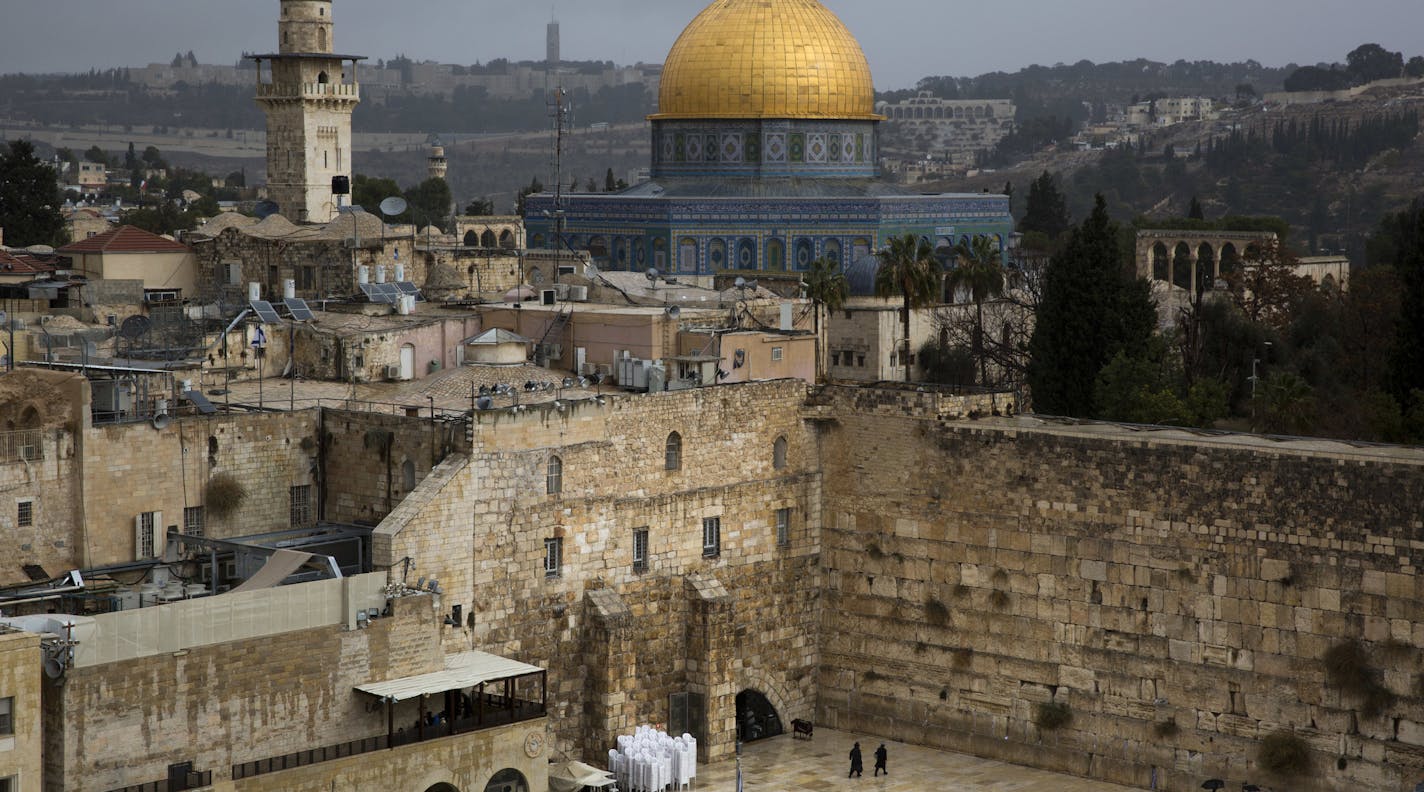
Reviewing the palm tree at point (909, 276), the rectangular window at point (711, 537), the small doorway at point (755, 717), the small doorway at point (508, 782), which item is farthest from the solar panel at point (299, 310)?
the palm tree at point (909, 276)

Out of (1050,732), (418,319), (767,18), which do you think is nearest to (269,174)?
(767,18)

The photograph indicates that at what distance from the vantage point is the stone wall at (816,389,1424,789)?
24.4 m

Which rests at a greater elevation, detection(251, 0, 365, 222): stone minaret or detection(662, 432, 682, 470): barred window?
detection(251, 0, 365, 222): stone minaret

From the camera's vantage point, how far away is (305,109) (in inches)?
1898

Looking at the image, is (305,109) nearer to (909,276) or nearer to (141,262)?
(141,262)

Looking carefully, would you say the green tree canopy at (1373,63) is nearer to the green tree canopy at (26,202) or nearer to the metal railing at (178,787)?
the green tree canopy at (26,202)

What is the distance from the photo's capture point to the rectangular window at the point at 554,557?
26.0 meters

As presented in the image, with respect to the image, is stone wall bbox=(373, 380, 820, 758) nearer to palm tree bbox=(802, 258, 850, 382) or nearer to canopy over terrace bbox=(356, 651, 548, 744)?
canopy over terrace bbox=(356, 651, 548, 744)

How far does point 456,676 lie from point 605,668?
116 inches

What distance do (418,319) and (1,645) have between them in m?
12.5

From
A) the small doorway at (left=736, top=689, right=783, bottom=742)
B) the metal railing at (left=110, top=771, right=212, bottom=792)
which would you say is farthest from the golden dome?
the metal railing at (left=110, top=771, right=212, bottom=792)

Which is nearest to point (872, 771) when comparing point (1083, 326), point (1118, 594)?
point (1118, 594)

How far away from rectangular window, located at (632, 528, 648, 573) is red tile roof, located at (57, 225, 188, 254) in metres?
13.7

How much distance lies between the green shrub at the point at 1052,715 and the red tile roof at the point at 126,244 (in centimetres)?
1770
